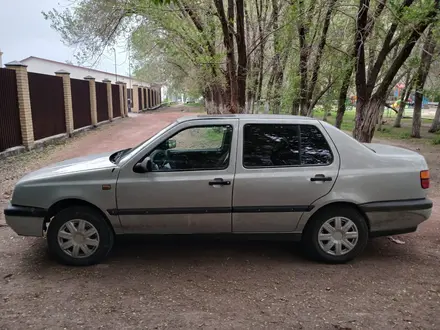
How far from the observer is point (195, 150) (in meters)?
4.50

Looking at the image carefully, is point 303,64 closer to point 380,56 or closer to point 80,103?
point 380,56

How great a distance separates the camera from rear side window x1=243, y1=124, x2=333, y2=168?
399 centimetres

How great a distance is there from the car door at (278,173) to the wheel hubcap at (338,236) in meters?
0.32

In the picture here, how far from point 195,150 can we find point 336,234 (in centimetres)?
186

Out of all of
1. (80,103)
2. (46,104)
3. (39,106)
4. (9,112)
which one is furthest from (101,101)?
(9,112)

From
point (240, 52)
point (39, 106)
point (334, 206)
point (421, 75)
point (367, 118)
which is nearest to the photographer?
point (334, 206)

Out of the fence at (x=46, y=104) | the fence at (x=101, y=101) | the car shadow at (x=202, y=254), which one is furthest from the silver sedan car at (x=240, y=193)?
the fence at (x=101, y=101)

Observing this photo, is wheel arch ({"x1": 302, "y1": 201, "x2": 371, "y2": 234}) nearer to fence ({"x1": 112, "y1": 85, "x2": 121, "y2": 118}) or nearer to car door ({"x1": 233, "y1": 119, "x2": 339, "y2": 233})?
car door ({"x1": 233, "y1": 119, "x2": 339, "y2": 233})

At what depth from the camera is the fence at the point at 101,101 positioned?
20.5 m

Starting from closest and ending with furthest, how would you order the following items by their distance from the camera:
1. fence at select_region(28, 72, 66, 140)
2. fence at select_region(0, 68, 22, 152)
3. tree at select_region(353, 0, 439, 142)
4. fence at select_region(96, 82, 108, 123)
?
1. tree at select_region(353, 0, 439, 142)
2. fence at select_region(0, 68, 22, 152)
3. fence at select_region(28, 72, 66, 140)
4. fence at select_region(96, 82, 108, 123)

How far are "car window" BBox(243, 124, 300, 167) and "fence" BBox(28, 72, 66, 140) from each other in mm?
10258

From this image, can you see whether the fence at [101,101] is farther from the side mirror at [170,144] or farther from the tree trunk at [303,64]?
the side mirror at [170,144]

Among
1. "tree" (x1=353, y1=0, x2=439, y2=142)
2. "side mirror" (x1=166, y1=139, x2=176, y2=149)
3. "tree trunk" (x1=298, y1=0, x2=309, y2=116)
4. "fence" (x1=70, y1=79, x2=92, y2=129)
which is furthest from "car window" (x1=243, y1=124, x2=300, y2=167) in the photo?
"fence" (x1=70, y1=79, x2=92, y2=129)

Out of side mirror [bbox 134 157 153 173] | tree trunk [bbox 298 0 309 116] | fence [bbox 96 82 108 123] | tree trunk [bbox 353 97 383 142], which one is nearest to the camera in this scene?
side mirror [bbox 134 157 153 173]
